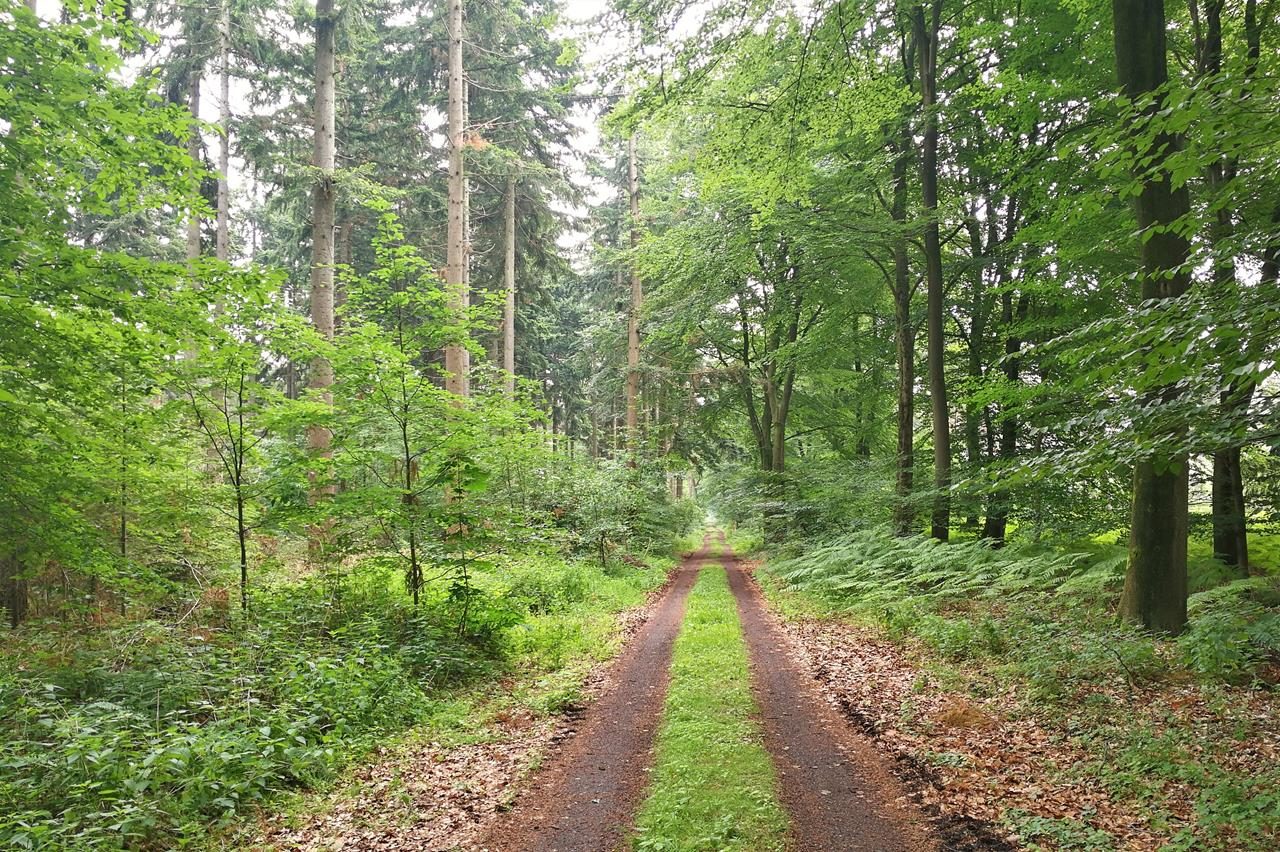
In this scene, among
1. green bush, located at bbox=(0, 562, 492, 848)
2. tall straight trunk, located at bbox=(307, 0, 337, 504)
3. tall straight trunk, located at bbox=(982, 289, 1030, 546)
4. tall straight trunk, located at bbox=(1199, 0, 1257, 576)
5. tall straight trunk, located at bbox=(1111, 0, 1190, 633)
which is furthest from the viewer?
tall straight trunk, located at bbox=(982, 289, 1030, 546)

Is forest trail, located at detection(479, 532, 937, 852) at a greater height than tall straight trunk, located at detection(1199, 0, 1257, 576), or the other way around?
tall straight trunk, located at detection(1199, 0, 1257, 576)

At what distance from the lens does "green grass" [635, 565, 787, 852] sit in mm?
4371

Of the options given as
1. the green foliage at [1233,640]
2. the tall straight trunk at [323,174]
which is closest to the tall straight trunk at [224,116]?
the tall straight trunk at [323,174]

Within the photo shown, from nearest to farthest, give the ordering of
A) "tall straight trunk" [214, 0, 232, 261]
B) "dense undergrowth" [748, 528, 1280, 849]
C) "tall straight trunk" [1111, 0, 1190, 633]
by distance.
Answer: "dense undergrowth" [748, 528, 1280, 849] < "tall straight trunk" [1111, 0, 1190, 633] < "tall straight trunk" [214, 0, 232, 261]

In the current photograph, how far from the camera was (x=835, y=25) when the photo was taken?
390 inches

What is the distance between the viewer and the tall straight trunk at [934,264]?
38.5ft

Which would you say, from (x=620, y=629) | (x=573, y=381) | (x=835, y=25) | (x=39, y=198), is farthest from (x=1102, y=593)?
(x=573, y=381)

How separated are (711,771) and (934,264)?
10.6 meters

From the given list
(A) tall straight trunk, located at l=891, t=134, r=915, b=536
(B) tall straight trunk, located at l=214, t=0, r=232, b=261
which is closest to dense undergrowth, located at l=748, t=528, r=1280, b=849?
(A) tall straight trunk, located at l=891, t=134, r=915, b=536

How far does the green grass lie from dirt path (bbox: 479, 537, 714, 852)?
17 cm

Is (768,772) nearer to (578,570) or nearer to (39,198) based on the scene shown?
(39,198)

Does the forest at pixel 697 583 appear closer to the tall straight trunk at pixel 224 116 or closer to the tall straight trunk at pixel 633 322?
the tall straight trunk at pixel 224 116

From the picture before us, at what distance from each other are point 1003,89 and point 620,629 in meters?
10.7

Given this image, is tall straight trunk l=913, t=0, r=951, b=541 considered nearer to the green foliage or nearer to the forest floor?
the green foliage
